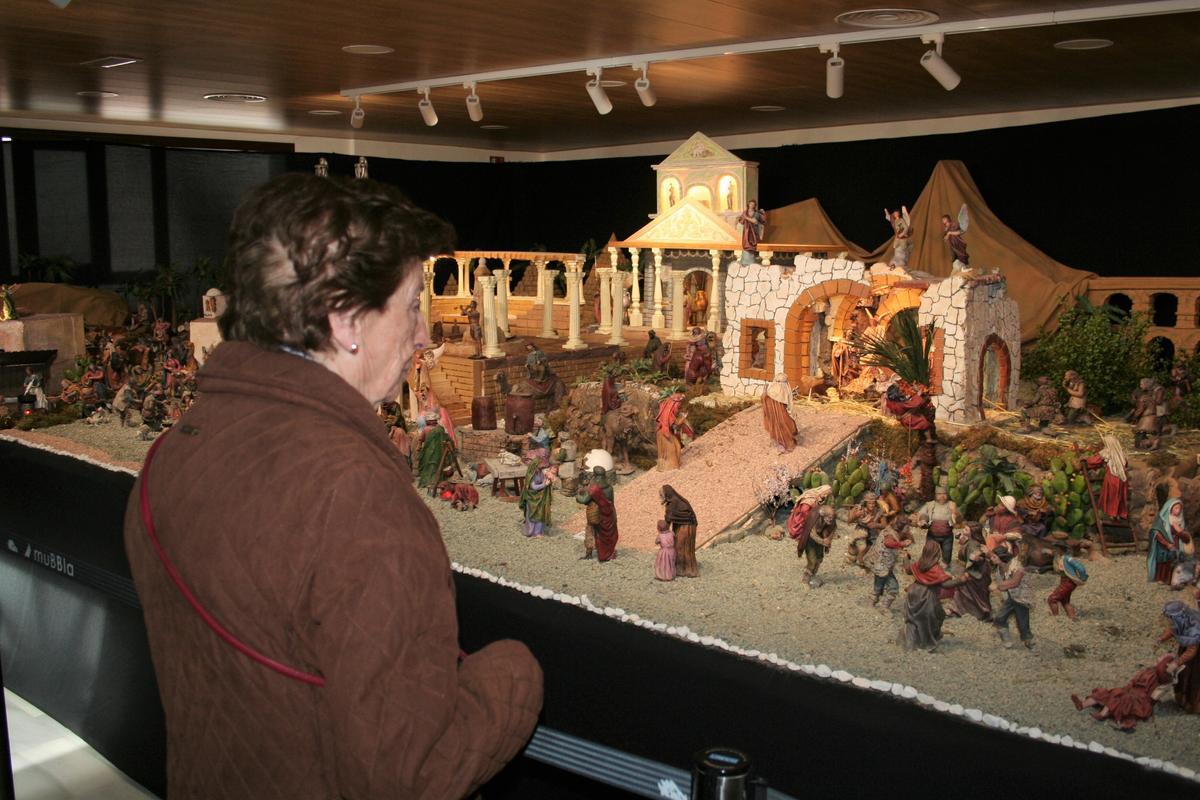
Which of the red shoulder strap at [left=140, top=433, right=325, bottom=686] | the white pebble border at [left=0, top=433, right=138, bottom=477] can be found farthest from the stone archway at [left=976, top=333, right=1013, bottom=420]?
the red shoulder strap at [left=140, top=433, right=325, bottom=686]

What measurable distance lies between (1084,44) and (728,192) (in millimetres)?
5229

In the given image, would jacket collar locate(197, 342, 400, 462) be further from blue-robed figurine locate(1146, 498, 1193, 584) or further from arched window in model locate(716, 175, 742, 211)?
arched window in model locate(716, 175, 742, 211)

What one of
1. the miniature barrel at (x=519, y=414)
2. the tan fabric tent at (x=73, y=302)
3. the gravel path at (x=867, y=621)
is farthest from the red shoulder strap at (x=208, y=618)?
the tan fabric tent at (x=73, y=302)

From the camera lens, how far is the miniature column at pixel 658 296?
37.3 feet

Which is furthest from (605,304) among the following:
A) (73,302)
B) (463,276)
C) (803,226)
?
(73,302)

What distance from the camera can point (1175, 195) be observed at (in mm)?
9836

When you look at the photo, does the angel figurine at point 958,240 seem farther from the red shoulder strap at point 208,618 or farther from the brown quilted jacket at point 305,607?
the red shoulder strap at point 208,618

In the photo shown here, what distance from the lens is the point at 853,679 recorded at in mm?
3887

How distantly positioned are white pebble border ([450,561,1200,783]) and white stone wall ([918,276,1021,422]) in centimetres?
368

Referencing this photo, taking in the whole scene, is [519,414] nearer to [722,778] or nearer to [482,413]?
[482,413]

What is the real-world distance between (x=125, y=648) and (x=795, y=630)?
302 cm

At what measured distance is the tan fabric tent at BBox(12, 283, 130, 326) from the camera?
11.6 meters

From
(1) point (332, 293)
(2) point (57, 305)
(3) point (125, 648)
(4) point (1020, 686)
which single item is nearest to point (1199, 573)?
(4) point (1020, 686)

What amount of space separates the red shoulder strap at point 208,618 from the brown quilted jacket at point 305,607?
0.05 ft
